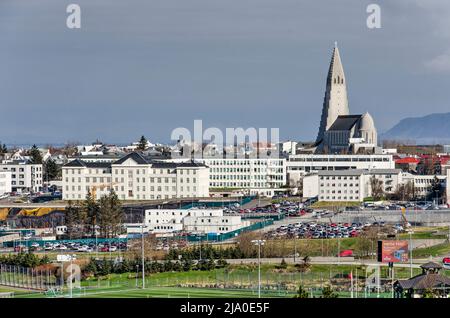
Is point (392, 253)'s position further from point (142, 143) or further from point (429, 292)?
point (142, 143)

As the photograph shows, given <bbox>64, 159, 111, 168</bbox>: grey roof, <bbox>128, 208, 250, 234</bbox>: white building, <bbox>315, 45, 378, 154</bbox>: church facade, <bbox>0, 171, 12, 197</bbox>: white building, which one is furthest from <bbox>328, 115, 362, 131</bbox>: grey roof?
<bbox>128, 208, 250, 234</bbox>: white building

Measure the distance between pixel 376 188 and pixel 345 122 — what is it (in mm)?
14094

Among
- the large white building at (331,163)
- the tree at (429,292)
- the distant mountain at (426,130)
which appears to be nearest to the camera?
the tree at (429,292)

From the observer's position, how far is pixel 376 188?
96.0 feet

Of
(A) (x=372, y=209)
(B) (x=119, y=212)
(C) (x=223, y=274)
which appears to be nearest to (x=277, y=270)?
(C) (x=223, y=274)

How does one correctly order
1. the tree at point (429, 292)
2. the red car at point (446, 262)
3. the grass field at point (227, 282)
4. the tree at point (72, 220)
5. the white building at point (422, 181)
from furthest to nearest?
1. the white building at point (422, 181)
2. the tree at point (72, 220)
3. the red car at point (446, 262)
4. the grass field at point (227, 282)
5. the tree at point (429, 292)

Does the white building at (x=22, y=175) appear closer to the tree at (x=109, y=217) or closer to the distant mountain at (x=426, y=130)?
the tree at (x=109, y=217)

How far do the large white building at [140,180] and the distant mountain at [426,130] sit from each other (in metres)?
45.0

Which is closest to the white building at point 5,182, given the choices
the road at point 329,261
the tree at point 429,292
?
the road at point 329,261

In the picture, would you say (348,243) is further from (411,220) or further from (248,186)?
(248,186)

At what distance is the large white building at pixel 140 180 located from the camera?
28562 millimetres

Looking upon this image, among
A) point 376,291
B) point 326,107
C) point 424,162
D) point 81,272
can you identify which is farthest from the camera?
point 326,107
